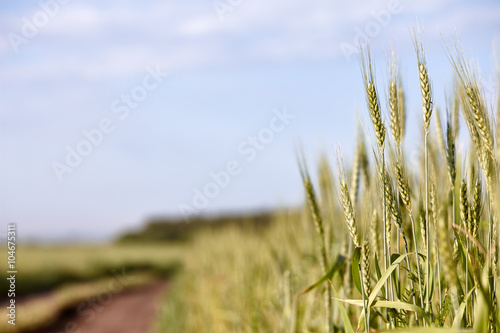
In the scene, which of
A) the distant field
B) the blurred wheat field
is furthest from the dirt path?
the blurred wheat field

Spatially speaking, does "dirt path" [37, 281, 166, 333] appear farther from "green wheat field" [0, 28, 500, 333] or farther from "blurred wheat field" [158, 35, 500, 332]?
"blurred wheat field" [158, 35, 500, 332]

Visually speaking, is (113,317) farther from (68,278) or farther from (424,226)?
(424,226)

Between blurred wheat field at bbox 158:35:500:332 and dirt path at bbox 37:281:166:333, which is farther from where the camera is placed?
dirt path at bbox 37:281:166:333

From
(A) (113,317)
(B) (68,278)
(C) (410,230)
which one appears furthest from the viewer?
(B) (68,278)

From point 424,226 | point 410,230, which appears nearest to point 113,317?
point 410,230

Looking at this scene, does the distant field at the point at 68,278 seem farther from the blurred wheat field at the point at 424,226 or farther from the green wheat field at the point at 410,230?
the blurred wheat field at the point at 424,226

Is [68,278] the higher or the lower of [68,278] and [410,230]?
the lower

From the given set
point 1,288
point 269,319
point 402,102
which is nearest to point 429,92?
point 402,102

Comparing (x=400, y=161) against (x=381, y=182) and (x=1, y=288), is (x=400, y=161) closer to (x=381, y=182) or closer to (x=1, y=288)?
(x=381, y=182)

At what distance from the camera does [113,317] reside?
1071cm

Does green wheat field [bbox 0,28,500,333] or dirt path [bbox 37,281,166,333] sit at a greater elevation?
green wheat field [bbox 0,28,500,333]

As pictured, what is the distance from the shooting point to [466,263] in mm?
933

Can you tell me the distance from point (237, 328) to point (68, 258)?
50.9 ft

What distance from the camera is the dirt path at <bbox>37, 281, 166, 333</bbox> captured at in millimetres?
9062
